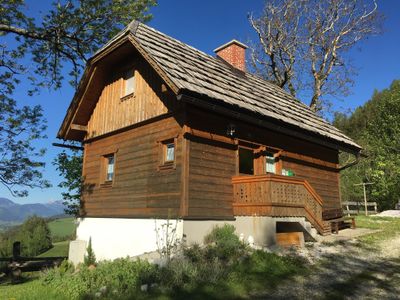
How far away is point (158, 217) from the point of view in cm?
1183

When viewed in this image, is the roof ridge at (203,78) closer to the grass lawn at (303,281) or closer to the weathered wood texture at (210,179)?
the weathered wood texture at (210,179)

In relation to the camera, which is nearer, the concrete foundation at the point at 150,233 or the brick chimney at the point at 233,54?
the concrete foundation at the point at 150,233

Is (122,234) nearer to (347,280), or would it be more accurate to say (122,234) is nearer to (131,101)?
(131,101)

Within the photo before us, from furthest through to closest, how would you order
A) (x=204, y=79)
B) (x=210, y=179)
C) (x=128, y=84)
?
(x=128, y=84) < (x=204, y=79) < (x=210, y=179)

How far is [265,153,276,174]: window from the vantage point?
47.1 ft

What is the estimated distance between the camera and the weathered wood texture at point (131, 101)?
510 inches

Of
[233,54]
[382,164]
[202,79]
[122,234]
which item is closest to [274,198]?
[202,79]

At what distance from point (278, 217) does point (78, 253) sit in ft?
28.8

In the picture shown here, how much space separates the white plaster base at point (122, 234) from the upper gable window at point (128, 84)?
494 cm

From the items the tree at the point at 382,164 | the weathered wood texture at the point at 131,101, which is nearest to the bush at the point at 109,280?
the weathered wood texture at the point at 131,101

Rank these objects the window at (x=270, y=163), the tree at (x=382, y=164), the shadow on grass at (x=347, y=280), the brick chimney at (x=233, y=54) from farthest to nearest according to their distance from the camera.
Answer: the tree at (x=382, y=164) → the brick chimney at (x=233, y=54) → the window at (x=270, y=163) → the shadow on grass at (x=347, y=280)

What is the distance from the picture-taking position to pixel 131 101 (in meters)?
A: 14.5

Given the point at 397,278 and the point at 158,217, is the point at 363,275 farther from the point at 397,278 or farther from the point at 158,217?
the point at 158,217

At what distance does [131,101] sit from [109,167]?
3166 mm
